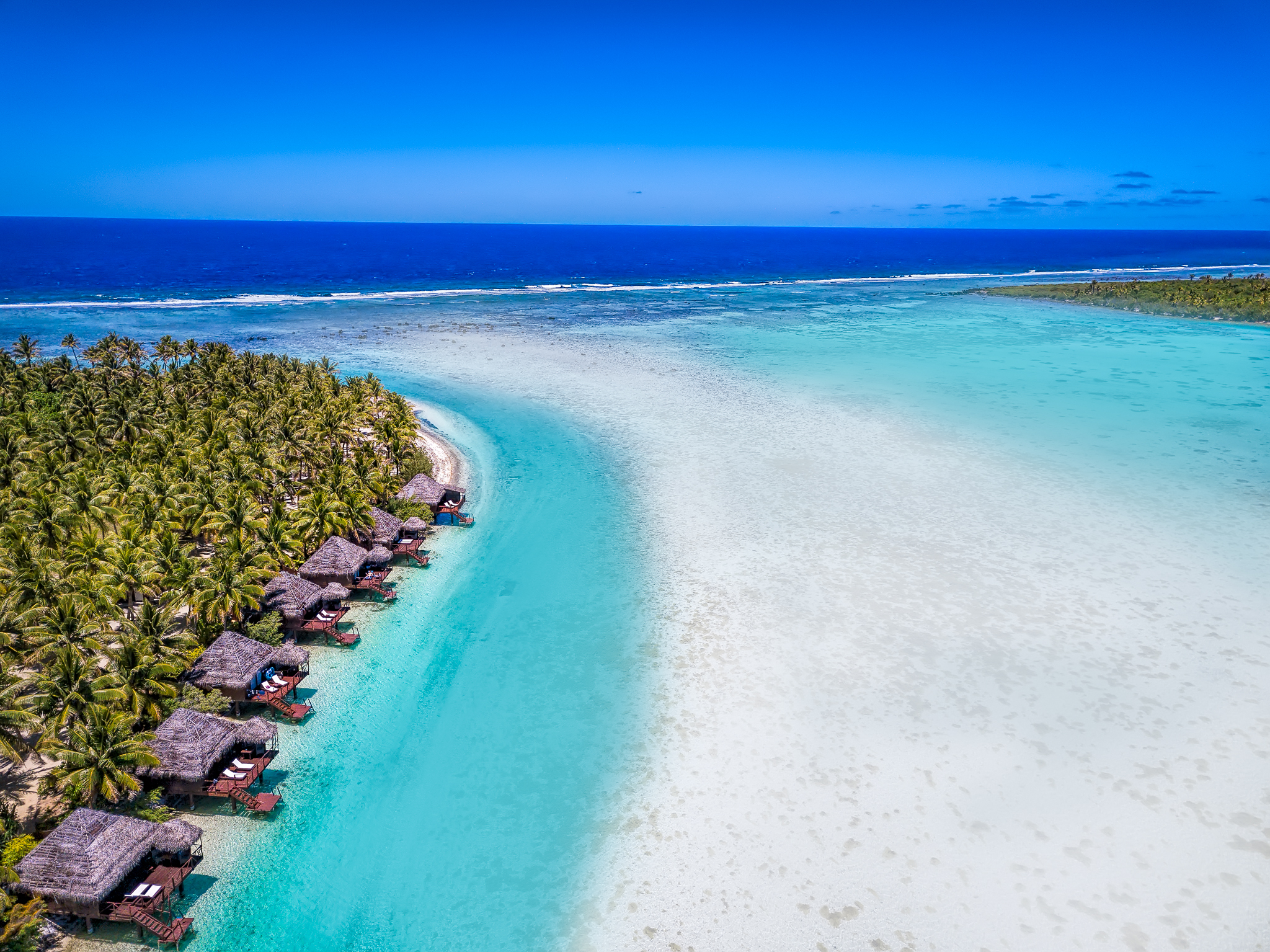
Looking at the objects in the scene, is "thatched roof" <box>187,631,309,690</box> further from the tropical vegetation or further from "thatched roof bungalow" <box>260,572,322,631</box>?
"thatched roof bungalow" <box>260,572,322,631</box>

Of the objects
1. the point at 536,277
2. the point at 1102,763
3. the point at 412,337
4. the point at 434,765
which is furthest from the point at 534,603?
the point at 536,277

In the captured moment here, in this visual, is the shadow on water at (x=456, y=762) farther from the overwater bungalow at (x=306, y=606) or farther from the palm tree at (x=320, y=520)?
the palm tree at (x=320, y=520)

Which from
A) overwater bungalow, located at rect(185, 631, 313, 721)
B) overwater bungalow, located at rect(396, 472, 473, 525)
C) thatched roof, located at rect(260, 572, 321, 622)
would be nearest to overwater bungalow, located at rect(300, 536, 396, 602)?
thatched roof, located at rect(260, 572, 321, 622)

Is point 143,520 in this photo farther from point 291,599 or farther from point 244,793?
point 244,793

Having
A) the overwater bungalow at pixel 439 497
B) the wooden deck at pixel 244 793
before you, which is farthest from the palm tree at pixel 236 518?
the wooden deck at pixel 244 793

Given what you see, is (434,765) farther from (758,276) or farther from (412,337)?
(758,276)
